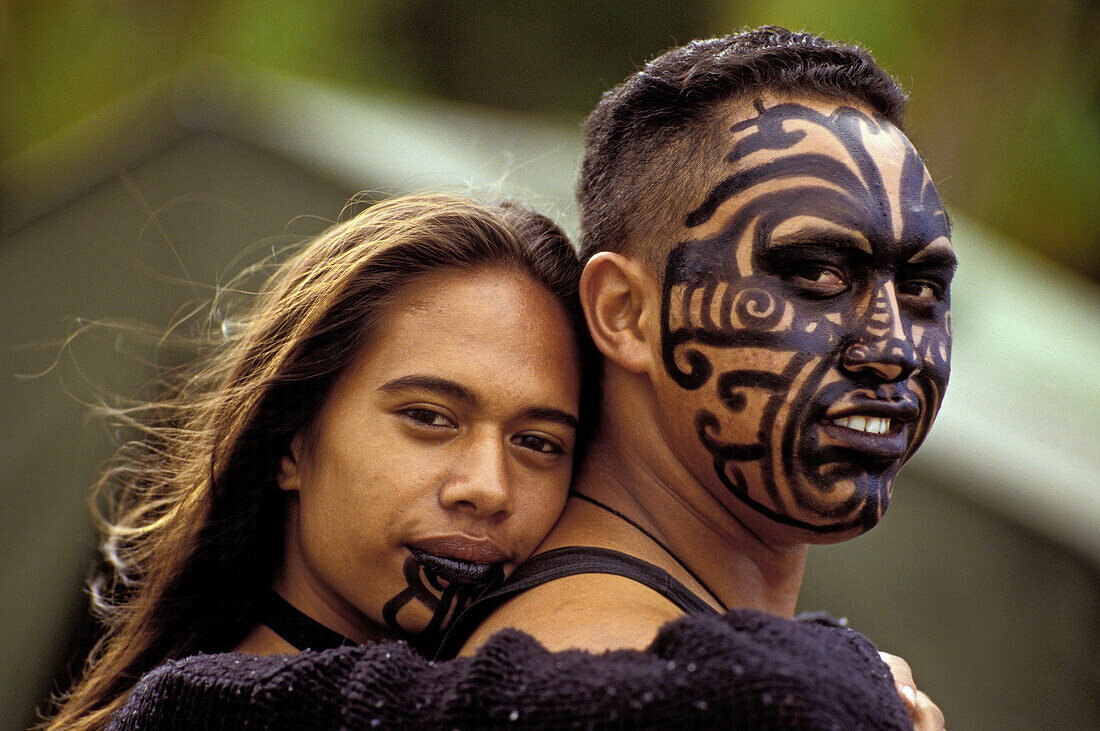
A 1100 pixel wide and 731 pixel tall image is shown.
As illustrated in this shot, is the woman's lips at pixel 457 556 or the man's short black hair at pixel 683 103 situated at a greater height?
the man's short black hair at pixel 683 103

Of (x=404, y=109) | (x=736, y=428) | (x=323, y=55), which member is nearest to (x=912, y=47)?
(x=404, y=109)

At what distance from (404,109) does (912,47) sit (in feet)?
14.9

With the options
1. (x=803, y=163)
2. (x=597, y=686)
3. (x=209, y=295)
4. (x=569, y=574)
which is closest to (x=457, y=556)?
(x=569, y=574)

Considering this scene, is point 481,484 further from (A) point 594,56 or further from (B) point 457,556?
(A) point 594,56

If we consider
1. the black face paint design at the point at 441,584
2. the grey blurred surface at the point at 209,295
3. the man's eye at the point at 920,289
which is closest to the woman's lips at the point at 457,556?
the black face paint design at the point at 441,584

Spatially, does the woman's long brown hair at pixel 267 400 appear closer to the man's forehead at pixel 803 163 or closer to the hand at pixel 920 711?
the man's forehead at pixel 803 163

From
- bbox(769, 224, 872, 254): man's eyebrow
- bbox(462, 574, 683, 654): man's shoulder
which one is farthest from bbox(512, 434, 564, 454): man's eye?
bbox(769, 224, 872, 254): man's eyebrow

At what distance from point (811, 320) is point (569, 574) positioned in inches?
30.1

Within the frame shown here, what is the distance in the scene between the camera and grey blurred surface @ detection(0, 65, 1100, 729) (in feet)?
14.0

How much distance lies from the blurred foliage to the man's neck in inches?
171

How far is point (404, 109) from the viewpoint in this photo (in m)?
9.16

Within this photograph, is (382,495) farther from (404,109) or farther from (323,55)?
(323,55)

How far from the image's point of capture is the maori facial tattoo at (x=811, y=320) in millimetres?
2340

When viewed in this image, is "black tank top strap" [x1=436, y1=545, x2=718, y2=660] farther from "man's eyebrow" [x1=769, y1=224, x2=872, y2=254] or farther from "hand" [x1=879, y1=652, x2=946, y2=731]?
"man's eyebrow" [x1=769, y1=224, x2=872, y2=254]
